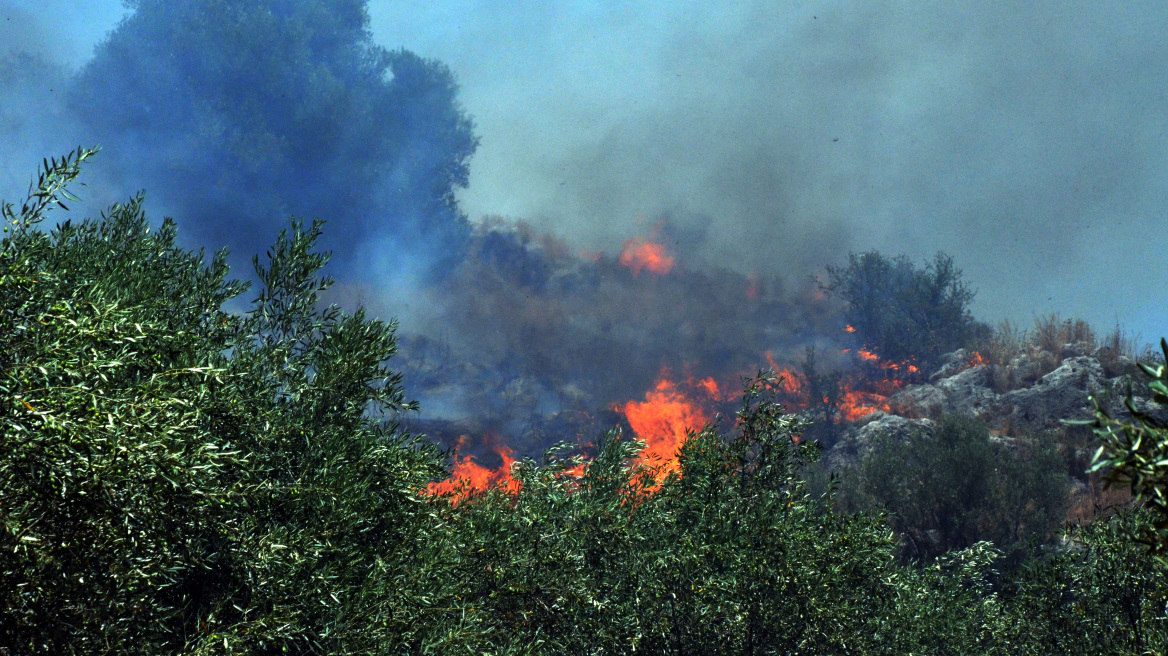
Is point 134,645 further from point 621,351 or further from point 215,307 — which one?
point 621,351

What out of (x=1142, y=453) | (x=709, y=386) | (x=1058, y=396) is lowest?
(x=1142, y=453)

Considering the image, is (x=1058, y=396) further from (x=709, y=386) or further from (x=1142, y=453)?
→ (x=1142, y=453)

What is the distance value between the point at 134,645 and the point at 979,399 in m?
72.9

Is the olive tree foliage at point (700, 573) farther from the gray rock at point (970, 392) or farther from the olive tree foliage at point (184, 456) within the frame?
the gray rock at point (970, 392)

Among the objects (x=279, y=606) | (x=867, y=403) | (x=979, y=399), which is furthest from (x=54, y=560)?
(x=867, y=403)

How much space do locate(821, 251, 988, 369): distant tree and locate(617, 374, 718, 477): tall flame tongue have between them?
76.9 ft

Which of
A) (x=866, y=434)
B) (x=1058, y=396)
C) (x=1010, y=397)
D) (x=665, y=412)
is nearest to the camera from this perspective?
(x=1058, y=396)

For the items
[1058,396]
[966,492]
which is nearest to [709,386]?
[1058,396]

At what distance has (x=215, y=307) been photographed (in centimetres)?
1384

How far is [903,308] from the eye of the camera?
325 ft

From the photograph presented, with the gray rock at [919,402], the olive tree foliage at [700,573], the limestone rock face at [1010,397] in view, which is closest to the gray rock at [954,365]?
the limestone rock face at [1010,397]

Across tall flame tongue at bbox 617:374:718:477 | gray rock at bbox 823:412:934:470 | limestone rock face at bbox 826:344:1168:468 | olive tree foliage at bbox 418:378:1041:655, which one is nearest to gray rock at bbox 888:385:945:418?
limestone rock face at bbox 826:344:1168:468

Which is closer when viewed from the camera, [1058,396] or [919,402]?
[1058,396]

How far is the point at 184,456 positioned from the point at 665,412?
91308 mm
